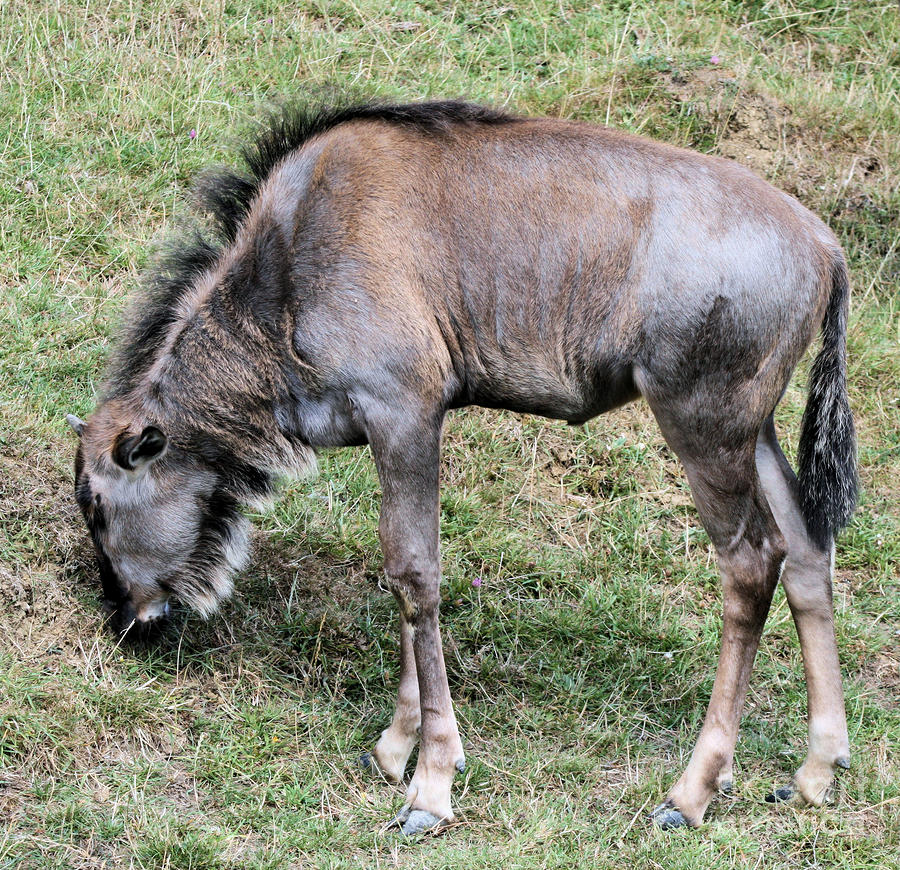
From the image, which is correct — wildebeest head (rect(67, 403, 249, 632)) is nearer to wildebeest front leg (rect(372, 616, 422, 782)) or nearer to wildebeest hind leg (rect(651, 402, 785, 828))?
wildebeest front leg (rect(372, 616, 422, 782))

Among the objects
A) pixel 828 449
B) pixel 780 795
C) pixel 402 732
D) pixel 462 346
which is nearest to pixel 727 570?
pixel 828 449

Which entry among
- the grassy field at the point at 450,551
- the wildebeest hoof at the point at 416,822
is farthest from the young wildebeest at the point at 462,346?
the grassy field at the point at 450,551

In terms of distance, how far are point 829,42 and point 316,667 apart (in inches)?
294

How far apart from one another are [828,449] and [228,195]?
311 cm

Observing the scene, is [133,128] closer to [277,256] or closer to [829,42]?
[277,256]

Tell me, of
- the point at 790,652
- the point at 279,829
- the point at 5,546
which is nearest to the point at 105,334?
the point at 5,546

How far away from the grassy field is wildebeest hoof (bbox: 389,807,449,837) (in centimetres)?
8

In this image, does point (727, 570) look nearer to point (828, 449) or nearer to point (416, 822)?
point (828, 449)

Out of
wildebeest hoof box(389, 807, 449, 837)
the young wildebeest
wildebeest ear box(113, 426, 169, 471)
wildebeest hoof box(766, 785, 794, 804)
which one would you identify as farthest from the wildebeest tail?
wildebeest ear box(113, 426, 169, 471)

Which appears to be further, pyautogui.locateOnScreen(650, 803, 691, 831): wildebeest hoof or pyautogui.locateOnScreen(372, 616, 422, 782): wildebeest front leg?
pyautogui.locateOnScreen(372, 616, 422, 782): wildebeest front leg

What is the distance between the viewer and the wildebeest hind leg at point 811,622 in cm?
512

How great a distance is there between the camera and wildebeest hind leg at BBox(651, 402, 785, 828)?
15.9 ft

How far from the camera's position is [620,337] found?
4719 millimetres

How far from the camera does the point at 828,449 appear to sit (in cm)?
523
